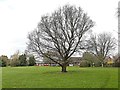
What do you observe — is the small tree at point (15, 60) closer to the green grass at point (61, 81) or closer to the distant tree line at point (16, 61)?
the distant tree line at point (16, 61)

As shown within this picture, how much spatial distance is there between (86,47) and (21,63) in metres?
68.1

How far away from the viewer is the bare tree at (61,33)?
167 ft

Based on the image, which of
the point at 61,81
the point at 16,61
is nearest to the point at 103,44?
the point at 16,61

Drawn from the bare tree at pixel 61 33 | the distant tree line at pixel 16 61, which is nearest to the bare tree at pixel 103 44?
the distant tree line at pixel 16 61

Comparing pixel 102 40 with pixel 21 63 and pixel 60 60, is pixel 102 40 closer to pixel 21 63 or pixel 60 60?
pixel 21 63

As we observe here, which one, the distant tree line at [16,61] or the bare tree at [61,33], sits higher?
the bare tree at [61,33]

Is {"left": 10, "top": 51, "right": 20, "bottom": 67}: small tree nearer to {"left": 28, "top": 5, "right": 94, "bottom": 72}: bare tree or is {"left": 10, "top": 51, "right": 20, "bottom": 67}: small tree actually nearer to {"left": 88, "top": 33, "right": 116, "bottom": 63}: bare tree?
{"left": 88, "top": 33, "right": 116, "bottom": 63}: bare tree

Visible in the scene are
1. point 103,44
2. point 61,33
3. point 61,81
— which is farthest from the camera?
point 103,44

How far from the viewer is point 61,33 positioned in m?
51.9

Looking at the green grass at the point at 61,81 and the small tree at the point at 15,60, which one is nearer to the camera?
the green grass at the point at 61,81

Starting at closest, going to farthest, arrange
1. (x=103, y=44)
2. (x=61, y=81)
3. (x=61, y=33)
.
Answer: (x=61, y=81) → (x=61, y=33) → (x=103, y=44)

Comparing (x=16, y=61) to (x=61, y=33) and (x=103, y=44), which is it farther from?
(x=61, y=33)

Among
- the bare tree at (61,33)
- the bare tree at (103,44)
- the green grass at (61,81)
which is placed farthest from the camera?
the bare tree at (103,44)

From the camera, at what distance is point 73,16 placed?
5294 centimetres
